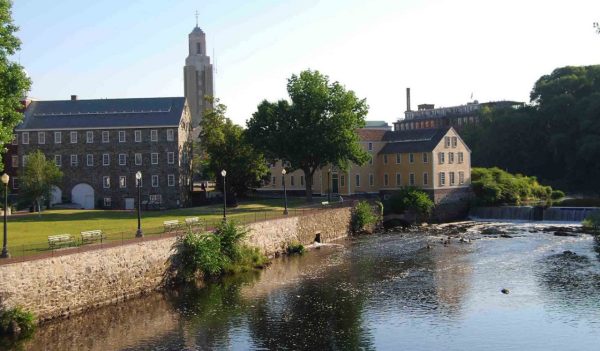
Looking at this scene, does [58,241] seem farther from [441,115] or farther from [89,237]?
[441,115]

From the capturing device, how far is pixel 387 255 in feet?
155

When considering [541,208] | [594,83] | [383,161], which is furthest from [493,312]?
[594,83]

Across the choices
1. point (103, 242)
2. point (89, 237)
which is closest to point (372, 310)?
point (103, 242)

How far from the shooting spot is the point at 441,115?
145750 millimetres

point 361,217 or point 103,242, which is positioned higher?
point 103,242

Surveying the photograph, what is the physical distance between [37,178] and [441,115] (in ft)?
344

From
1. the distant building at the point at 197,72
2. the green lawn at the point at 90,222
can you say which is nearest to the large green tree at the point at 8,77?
the green lawn at the point at 90,222

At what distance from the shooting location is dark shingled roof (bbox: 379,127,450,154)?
76.2 m

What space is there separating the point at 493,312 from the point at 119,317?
16941mm

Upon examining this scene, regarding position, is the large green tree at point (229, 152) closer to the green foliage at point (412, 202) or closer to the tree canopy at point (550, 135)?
the green foliage at point (412, 202)

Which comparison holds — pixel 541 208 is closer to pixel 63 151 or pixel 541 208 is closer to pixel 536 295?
pixel 536 295

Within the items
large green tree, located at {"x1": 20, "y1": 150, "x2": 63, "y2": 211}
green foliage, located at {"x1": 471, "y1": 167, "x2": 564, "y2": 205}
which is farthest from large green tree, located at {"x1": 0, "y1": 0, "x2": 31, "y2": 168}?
green foliage, located at {"x1": 471, "y1": 167, "x2": 564, "y2": 205}

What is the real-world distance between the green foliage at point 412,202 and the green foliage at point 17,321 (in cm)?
4631

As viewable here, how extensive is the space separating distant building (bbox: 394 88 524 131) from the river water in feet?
315
